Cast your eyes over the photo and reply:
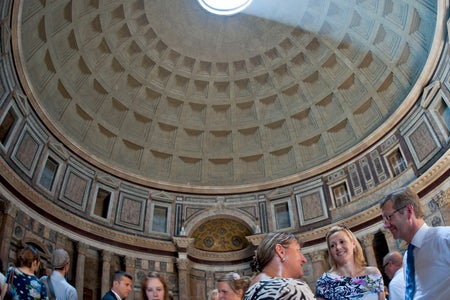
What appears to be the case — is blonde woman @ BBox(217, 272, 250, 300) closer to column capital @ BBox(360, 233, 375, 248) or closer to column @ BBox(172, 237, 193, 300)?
column capital @ BBox(360, 233, 375, 248)

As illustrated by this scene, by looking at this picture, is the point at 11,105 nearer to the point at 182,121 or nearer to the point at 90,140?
the point at 90,140

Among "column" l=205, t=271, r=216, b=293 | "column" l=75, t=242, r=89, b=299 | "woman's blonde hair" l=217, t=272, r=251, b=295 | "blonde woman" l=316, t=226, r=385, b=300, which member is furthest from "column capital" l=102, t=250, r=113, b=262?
"blonde woman" l=316, t=226, r=385, b=300

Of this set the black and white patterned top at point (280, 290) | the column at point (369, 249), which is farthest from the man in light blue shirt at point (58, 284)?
the column at point (369, 249)

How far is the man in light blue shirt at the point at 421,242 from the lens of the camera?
3518 millimetres

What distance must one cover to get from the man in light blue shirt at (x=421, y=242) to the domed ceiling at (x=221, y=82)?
17.2 metres

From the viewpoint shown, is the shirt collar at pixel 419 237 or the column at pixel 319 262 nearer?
the shirt collar at pixel 419 237

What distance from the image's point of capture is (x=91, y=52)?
2170 cm

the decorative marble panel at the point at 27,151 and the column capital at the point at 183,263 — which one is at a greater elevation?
the decorative marble panel at the point at 27,151

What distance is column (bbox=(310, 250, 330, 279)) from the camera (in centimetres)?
1997

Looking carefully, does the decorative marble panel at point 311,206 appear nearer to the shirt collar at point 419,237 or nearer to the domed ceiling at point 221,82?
the domed ceiling at point 221,82

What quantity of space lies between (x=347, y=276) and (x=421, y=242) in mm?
1441

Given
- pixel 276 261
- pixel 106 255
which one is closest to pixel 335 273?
pixel 276 261

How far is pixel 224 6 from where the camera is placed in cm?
2409

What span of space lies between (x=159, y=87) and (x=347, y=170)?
11.7 meters
